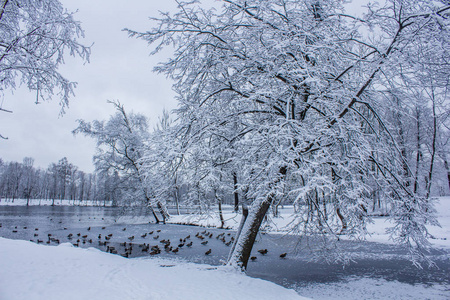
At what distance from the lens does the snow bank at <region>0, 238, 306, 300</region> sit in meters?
4.72

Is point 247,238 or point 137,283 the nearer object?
point 137,283

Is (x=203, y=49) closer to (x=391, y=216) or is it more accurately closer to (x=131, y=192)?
(x=391, y=216)

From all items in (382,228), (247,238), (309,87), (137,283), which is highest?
(309,87)

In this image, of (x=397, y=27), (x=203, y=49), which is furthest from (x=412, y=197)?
(x=203, y=49)

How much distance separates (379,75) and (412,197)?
10.0ft

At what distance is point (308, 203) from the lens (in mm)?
6250

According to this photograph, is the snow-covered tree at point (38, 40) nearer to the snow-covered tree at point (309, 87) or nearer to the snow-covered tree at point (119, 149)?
the snow-covered tree at point (309, 87)

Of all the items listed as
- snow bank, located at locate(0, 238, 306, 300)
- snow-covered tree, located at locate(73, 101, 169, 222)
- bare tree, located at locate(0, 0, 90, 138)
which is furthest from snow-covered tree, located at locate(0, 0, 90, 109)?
snow-covered tree, located at locate(73, 101, 169, 222)

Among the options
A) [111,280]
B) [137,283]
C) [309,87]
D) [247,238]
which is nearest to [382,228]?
[247,238]

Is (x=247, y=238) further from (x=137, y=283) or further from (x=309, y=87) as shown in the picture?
(x=309, y=87)

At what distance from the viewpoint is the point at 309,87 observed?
19.3 ft

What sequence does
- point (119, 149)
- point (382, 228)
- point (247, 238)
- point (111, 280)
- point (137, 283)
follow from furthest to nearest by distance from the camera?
point (119, 149)
point (382, 228)
point (247, 238)
point (111, 280)
point (137, 283)

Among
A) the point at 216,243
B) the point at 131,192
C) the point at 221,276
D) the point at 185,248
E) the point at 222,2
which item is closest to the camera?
the point at 221,276

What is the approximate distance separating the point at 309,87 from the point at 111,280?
5.85m
